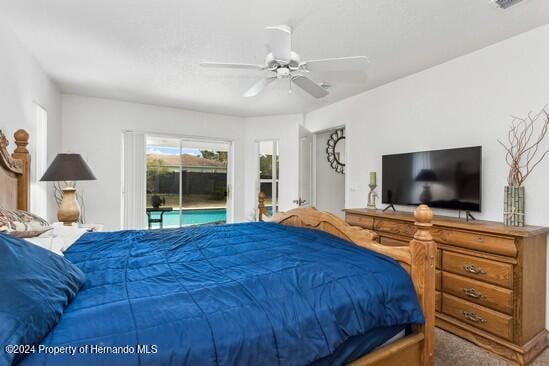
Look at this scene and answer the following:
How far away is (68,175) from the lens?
280cm

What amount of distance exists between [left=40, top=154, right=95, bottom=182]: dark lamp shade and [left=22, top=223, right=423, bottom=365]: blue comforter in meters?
1.25

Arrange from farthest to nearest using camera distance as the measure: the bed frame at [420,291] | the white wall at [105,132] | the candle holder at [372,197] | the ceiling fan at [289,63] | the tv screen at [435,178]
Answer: the white wall at [105,132], the candle holder at [372,197], the tv screen at [435,178], the ceiling fan at [289,63], the bed frame at [420,291]

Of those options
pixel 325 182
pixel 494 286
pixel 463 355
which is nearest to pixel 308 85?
pixel 494 286

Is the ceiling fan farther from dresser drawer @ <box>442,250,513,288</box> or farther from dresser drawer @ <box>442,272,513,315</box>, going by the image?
dresser drawer @ <box>442,272,513,315</box>

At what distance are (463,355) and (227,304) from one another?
203cm

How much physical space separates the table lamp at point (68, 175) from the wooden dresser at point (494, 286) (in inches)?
133

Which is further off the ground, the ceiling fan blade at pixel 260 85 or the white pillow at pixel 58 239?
the ceiling fan blade at pixel 260 85

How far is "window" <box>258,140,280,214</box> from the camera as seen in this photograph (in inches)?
216

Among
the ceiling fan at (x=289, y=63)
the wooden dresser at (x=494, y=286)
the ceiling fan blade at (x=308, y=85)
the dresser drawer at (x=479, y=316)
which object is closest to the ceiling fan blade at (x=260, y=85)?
the ceiling fan at (x=289, y=63)

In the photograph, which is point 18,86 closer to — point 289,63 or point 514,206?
point 289,63

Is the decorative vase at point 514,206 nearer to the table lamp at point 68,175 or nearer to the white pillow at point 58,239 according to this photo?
the white pillow at point 58,239

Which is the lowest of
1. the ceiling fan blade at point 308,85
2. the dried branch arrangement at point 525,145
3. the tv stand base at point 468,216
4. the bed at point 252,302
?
the bed at point 252,302

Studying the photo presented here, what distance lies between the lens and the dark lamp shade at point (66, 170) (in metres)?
2.77

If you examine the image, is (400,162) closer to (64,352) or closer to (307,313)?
(307,313)
